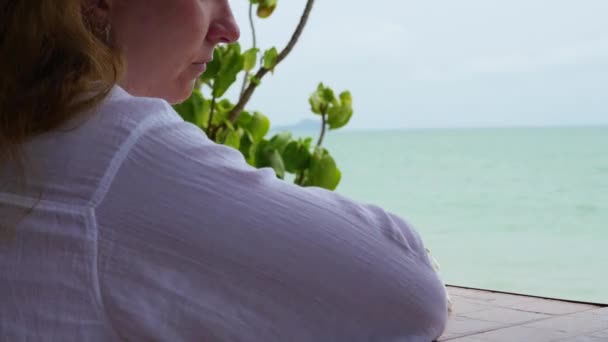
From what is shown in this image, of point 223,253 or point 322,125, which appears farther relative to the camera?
point 322,125

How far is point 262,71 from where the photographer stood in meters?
2.50

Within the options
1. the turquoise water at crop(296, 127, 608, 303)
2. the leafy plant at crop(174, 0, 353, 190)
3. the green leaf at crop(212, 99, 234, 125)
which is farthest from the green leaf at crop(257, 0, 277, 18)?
the turquoise water at crop(296, 127, 608, 303)

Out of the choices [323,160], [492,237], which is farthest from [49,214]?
[492,237]

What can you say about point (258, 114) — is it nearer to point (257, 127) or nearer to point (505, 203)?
point (257, 127)

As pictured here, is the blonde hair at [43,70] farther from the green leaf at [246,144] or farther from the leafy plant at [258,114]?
the green leaf at [246,144]

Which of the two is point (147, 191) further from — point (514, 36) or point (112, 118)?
point (514, 36)

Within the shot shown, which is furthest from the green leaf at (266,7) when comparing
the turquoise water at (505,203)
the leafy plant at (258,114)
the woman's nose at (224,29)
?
the woman's nose at (224,29)

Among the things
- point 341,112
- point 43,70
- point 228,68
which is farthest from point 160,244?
point 341,112

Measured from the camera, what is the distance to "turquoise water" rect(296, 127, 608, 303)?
293 inches

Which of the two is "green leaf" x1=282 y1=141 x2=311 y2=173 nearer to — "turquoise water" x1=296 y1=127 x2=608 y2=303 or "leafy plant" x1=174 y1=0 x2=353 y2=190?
"leafy plant" x1=174 y1=0 x2=353 y2=190

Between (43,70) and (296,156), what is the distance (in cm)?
193

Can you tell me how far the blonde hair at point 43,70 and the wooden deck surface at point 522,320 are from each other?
3.26 feet

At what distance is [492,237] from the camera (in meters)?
9.97

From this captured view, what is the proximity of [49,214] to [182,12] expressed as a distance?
0.23 m
